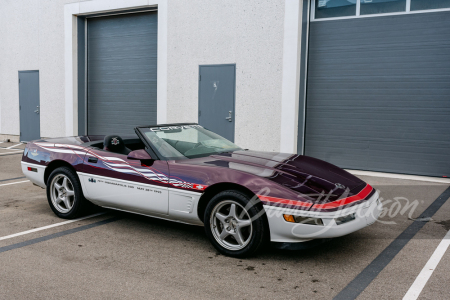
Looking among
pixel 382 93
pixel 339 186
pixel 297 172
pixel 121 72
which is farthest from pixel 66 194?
pixel 121 72

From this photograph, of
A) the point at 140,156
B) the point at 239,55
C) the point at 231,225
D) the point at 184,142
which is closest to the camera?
the point at 231,225

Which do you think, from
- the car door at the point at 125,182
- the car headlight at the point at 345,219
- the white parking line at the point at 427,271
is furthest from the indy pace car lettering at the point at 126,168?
the white parking line at the point at 427,271

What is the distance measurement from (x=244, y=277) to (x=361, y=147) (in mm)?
6554

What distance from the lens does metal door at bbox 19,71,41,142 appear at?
48.3ft

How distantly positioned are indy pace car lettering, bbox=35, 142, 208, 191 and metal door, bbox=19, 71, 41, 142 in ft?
32.5

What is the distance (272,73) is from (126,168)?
601cm

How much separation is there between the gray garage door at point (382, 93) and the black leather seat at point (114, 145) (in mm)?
5657

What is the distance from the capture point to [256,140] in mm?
10492

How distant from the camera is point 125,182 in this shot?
4844mm

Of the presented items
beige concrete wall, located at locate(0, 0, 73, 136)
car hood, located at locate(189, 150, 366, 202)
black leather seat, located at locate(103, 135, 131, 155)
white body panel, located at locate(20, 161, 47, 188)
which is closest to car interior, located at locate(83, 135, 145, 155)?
black leather seat, located at locate(103, 135, 131, 155)

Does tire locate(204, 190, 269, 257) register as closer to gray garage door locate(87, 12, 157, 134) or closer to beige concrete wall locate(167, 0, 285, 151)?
beige concrete wall locate(167, 0, 285, 151)

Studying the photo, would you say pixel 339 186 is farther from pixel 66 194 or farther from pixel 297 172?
pixel 66 194

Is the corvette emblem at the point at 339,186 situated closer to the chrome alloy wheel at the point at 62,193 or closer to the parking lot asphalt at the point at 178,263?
the parking lot asphalt at the point at 178,263

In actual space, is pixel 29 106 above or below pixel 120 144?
above
